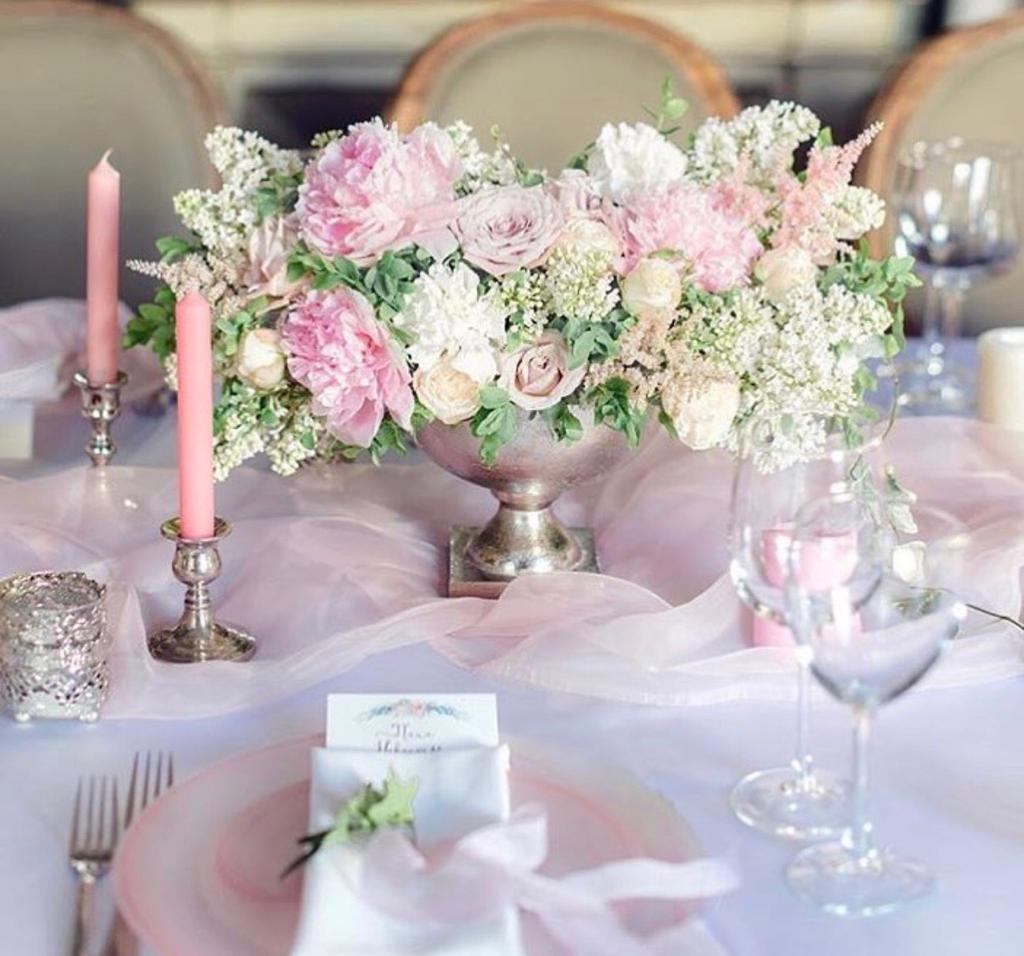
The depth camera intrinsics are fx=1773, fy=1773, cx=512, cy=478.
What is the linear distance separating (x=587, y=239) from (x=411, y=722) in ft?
1.09

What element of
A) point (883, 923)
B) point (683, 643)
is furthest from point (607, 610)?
point (883, 923)

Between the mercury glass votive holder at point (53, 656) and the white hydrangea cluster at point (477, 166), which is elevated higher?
the white hydrangea cluster at point (477, 166)

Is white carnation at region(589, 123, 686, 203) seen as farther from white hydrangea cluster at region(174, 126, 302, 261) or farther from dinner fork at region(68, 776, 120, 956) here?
dinner fork at region(68, 776, 120, 956)

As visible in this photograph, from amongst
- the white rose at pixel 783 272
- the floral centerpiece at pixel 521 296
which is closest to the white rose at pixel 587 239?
the floral centerpiece at pixel 521 296

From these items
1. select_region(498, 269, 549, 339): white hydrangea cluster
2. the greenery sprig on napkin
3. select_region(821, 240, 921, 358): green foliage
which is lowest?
the greenery sprig on napkin

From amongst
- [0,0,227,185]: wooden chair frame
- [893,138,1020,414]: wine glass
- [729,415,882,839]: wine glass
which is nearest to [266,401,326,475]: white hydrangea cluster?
[729,415,882,839]: wine glass

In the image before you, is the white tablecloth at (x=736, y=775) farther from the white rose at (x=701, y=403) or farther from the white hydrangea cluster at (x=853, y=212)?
the white hydrangea cluster at (x=853, y=212)

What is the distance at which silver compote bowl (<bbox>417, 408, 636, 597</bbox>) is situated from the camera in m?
1.17

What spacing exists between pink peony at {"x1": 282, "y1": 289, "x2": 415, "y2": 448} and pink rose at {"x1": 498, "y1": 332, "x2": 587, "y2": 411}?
63 millimetres

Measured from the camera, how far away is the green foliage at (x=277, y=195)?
3.86 ft

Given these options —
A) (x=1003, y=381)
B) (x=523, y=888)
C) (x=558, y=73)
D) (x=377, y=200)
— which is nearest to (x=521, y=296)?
(x=377, y=200)

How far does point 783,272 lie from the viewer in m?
1.13

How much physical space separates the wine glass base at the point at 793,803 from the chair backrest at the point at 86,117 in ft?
4.55

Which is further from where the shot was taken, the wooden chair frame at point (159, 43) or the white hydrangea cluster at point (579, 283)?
the wooden chair frame at point (159, 43)
